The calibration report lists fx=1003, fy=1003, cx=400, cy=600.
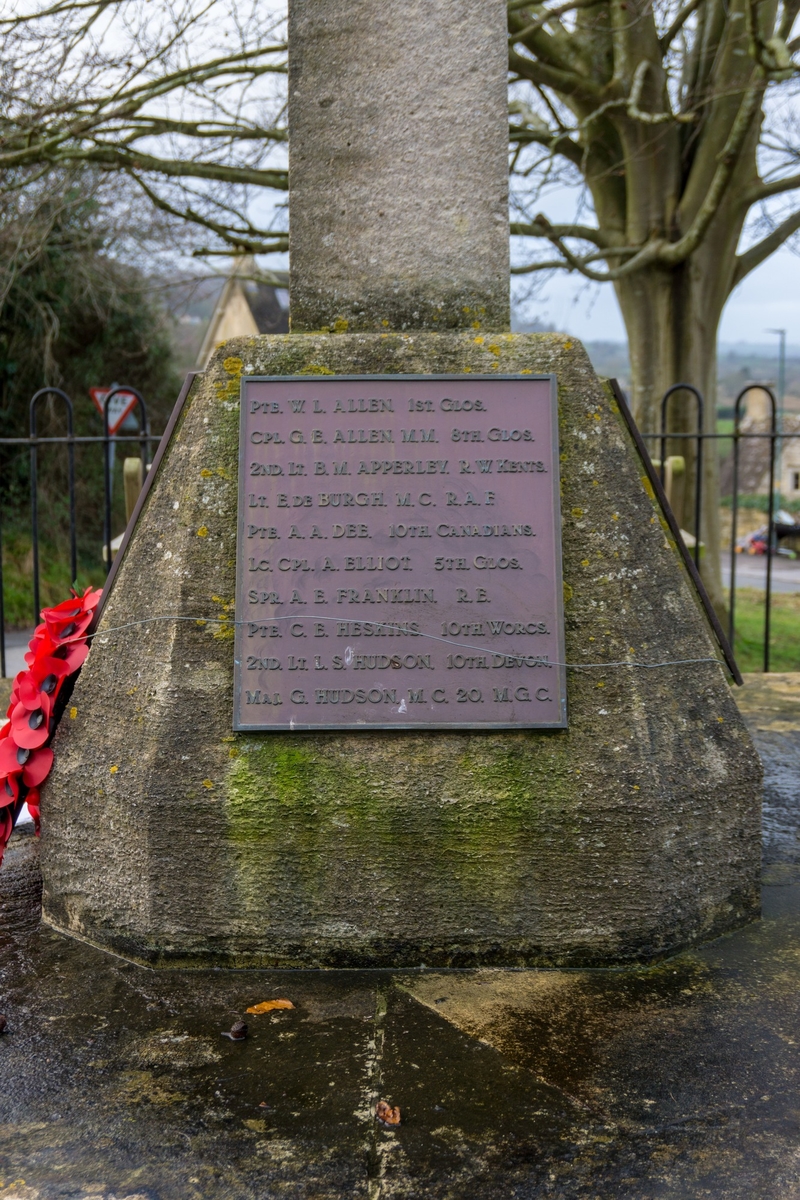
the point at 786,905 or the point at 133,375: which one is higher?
the point at 133,375

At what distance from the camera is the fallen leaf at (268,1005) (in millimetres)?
2404

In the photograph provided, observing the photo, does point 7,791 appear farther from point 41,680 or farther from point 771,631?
point 771,631

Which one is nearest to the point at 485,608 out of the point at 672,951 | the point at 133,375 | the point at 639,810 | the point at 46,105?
the point at 639,810

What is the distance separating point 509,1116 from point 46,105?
6990 mm

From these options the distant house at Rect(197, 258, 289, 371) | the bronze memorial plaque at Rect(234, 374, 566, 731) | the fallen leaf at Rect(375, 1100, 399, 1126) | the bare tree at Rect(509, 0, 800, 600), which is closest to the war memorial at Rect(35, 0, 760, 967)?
the bronze memorial plaque at Rect(234, 374, 566, 731)

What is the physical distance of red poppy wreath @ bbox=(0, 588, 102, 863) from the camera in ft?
9.27

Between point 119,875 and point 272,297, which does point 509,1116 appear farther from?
point 272,297

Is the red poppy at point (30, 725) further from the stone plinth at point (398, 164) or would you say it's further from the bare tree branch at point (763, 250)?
the bare tree branch at point (763, 250)

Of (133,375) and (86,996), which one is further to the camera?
(133,375)

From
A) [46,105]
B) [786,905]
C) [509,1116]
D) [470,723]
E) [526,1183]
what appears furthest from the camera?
[46,105]

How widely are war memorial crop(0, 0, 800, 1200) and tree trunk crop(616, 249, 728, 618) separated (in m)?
6.52

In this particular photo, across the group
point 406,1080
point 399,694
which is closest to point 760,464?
point 399,694

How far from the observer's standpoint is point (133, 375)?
55.3 ft

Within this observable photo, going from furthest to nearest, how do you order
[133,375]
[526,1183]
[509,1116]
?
1. [133,375]
2. [509,1116]
3. [526,1183]
